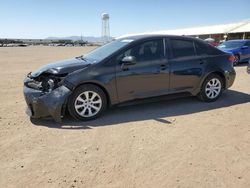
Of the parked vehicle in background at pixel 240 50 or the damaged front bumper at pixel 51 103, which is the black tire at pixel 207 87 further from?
the parked vehicle in background at pixel 240 50

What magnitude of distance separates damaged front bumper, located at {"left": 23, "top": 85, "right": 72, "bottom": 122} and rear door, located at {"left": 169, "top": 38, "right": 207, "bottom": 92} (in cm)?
244

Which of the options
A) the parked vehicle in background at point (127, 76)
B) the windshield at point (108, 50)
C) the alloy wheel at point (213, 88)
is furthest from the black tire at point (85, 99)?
the alloy wheel at point (213, 88)

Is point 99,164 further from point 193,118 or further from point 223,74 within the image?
point 223,74

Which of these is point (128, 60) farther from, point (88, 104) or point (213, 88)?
point (213, 88)

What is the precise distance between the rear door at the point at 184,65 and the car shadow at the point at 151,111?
0.46 meters

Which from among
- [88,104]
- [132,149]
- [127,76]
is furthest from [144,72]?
[132,149]

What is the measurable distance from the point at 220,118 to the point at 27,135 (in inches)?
146

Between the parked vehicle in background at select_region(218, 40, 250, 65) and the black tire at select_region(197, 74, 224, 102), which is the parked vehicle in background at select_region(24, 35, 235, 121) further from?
the parked vehicle in background at select_region(218, 40, 250, 65)

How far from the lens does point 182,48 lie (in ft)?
21.9

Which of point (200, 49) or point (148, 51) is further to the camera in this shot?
point (200, 49)

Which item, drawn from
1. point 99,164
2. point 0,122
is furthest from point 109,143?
point 0,122

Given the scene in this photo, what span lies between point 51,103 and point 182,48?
3.26m

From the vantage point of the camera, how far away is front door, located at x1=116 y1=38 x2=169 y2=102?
5902 mm

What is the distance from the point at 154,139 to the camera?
4.72 meters
